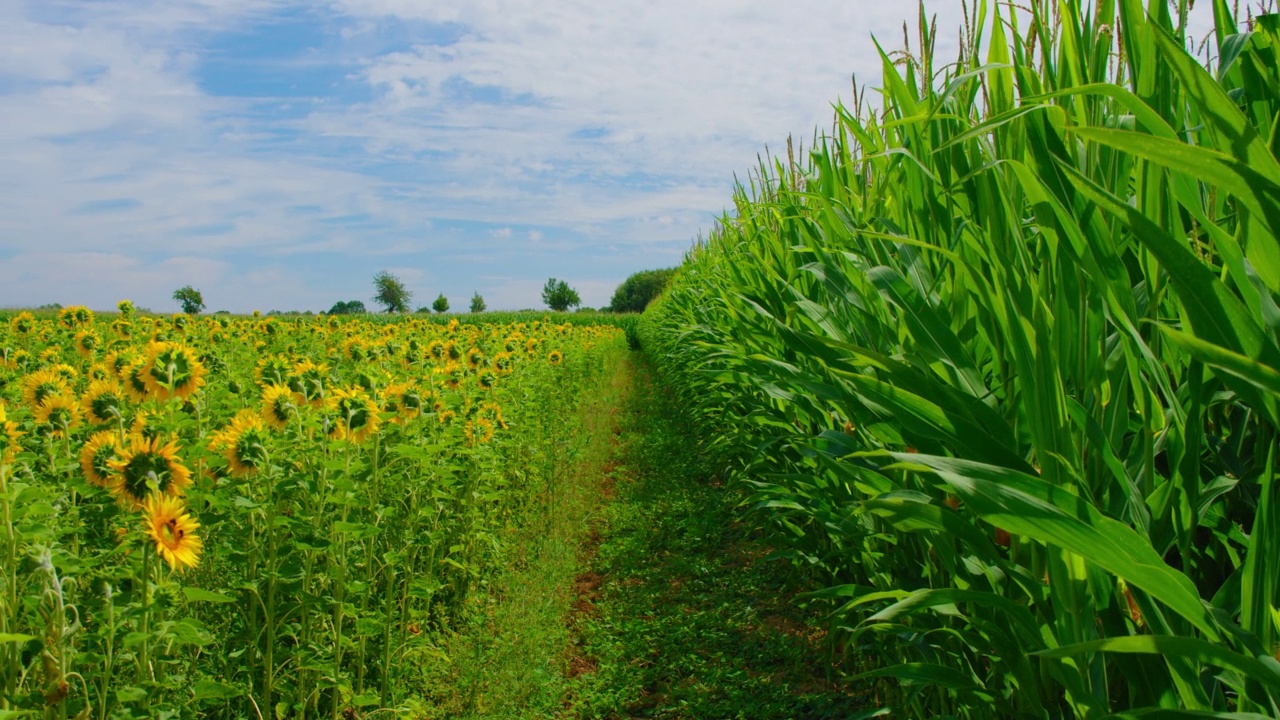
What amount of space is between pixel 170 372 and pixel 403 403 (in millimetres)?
817

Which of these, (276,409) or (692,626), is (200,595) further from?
(692,626)

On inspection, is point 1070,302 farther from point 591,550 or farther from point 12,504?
point 591,550

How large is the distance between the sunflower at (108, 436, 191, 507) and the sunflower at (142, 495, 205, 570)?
49 millimetres

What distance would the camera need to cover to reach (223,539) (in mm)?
2730

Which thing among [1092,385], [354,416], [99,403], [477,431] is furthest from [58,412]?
[1092,385]

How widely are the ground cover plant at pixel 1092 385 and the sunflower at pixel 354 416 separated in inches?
59.3

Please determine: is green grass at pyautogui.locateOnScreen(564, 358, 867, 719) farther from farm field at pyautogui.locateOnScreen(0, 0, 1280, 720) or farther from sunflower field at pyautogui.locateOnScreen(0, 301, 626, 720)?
sunflower field at pyautogui.locateOnScreen(0, 301, 626, 720)

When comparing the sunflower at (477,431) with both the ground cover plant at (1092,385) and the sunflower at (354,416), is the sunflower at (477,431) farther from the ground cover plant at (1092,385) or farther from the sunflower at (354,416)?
the ground cover plant at (1092,385)

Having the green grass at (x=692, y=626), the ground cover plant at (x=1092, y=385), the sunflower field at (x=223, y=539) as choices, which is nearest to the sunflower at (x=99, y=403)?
the sunflower field at (x=223, y=539)

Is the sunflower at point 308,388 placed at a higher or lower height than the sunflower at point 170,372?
lower

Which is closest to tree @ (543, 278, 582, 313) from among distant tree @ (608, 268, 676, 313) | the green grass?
distant tree @ (608, 268, 676, 313)

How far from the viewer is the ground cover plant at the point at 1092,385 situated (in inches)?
32.1

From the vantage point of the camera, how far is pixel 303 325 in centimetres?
919

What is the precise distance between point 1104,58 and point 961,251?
40 cm
